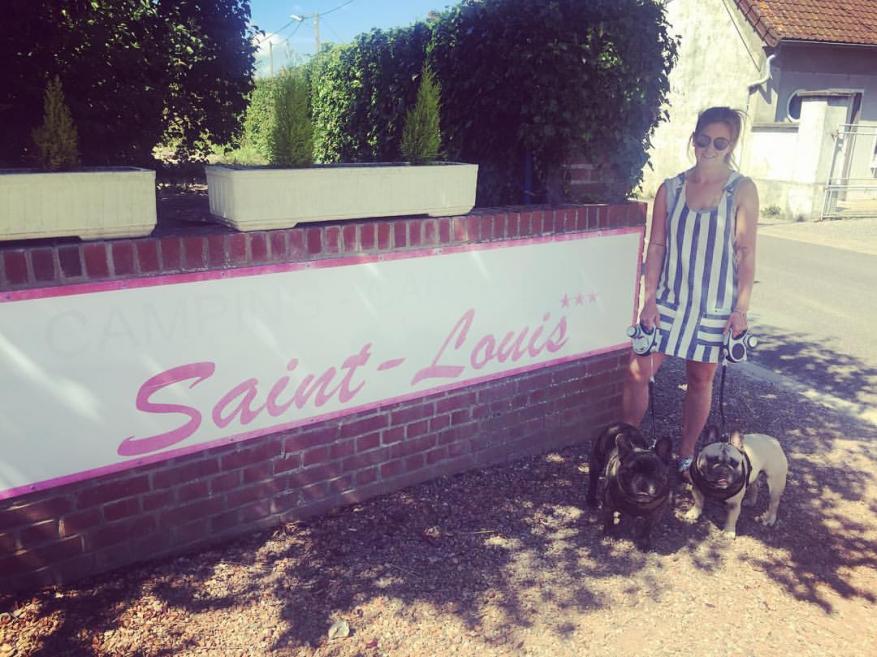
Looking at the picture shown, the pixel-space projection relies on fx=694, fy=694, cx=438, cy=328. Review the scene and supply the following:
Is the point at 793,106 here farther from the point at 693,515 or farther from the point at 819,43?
the point at 693,515

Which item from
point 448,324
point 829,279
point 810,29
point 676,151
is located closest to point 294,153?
point 448,324

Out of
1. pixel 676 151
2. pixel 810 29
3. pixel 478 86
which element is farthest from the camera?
pixel 676 151

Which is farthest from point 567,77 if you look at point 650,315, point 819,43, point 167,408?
point 819,43

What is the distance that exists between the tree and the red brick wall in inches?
92.5

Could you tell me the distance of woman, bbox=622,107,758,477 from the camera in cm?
347

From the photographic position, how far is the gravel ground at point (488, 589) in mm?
2730

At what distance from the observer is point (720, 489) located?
3281mm

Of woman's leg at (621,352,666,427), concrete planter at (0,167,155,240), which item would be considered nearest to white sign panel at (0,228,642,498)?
concrete planter at (0,167,155,240)

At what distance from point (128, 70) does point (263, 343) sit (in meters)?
3.73

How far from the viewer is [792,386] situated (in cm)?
571

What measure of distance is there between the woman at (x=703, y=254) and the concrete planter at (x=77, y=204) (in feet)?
8.29

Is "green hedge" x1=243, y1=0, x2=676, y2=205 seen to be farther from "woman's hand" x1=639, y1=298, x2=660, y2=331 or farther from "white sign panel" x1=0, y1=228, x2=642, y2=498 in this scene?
"woman's hand" x1=639, y1=298, x2=660, y2=331

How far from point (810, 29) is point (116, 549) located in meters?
19.3

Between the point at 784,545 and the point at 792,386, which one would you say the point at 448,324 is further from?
the point at 792,386
